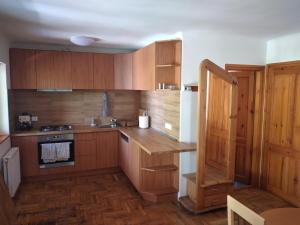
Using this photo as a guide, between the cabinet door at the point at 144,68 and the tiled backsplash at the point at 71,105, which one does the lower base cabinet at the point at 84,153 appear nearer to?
the tiled backsplash at the point at 71,105

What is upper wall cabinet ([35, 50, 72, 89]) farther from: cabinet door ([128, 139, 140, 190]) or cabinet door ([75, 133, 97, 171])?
cabinet door ([128, 139, 140, 190])

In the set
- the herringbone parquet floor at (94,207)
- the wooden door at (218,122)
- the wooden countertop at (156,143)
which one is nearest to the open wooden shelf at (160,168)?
the wooden countertop at (156,143)

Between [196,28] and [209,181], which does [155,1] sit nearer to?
[196,28]

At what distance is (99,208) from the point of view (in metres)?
3.22

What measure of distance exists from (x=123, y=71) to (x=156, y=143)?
1.82m

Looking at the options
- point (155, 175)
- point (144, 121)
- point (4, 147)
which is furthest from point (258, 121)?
point (4, 147)

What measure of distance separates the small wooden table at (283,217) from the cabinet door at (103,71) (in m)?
3.50

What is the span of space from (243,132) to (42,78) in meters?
3.54

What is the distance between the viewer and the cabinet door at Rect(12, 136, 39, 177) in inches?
156

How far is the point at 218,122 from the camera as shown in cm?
384

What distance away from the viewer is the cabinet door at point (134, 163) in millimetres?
3449

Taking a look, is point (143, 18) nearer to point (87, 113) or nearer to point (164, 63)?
point (164, 63)

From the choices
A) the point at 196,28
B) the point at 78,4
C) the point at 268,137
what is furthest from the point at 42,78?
the point at 268,137

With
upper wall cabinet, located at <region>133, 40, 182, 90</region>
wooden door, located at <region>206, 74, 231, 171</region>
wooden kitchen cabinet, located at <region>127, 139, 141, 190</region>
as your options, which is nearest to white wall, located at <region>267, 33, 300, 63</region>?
wooden door, located at <region>206, 74, 231, 171</region>
